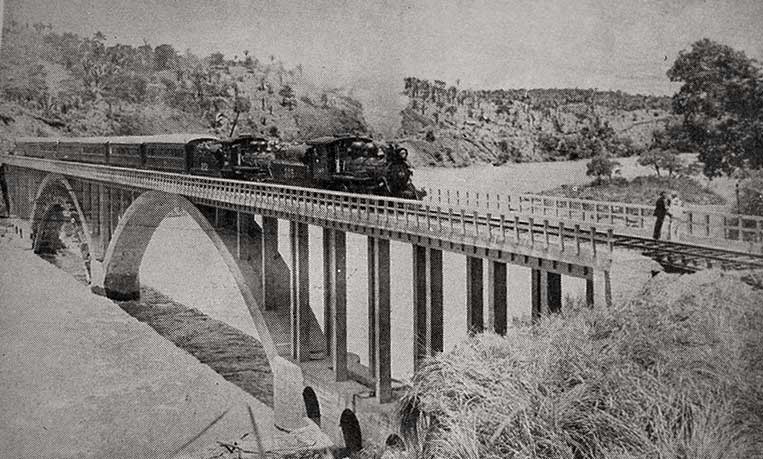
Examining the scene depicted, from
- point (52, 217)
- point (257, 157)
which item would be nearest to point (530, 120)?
point (257, 157)

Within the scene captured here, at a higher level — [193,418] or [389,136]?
[389,136]

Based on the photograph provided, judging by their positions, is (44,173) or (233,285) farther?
(44,173)

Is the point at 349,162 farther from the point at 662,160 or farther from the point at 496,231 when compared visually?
the point at 662,160

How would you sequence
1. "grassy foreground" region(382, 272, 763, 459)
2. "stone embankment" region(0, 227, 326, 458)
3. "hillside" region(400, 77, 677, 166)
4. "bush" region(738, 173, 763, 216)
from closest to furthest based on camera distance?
"grassy foreground" region(382, 272, 763, 459) → "bush" region(738, 173, 763, 216) → "hillside" region(400, 77, 677, 166) → "stone embankment" region(0, 227, 326, 458)

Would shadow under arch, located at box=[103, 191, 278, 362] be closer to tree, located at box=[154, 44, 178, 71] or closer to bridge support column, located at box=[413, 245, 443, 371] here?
tree, located at box=[154, 44, 178, 71]

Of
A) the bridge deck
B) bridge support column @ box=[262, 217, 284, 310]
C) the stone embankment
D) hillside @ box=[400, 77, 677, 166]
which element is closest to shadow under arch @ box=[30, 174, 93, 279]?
the stone embankment

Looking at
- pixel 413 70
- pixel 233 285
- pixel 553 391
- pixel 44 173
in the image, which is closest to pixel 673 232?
pixel 553 391

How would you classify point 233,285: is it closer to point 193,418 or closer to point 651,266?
point 193,418
